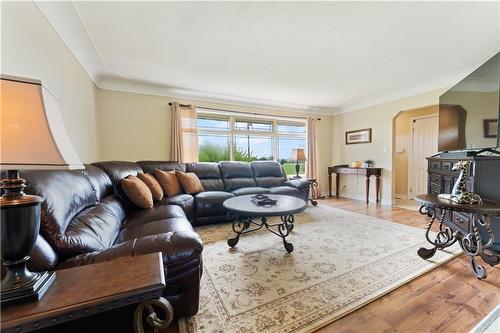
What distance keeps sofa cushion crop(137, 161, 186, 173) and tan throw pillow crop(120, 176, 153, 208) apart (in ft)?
3.08

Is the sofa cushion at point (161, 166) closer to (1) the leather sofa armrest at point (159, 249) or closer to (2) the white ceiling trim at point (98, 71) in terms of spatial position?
(2) the white ceiling trim at point (98, 71)

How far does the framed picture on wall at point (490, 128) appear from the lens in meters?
2.24

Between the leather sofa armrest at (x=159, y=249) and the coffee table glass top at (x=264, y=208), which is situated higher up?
the leather sofa armrest at (x=159, y=249)

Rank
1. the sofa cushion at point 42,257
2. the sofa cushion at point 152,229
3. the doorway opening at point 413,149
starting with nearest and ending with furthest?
the sofa cushion at point 42,257, the sofa cushion at point 152,229, the doorway opening at point 413,149

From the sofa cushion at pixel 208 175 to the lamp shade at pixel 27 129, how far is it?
3.14 m

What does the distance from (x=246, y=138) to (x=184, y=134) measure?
147 centimetres

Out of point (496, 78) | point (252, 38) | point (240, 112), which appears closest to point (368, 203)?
point (496, 78)

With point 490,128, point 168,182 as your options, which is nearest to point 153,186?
point 168,182

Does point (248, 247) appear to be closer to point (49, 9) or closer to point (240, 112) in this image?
point (49, 9)

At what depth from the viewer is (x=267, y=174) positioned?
4.50m

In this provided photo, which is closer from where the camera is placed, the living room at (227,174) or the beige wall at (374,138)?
the living room at (227,174)

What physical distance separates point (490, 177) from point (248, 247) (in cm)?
272

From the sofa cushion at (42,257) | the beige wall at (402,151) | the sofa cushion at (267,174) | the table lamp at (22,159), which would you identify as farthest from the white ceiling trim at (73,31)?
the beige wall at (402,151)

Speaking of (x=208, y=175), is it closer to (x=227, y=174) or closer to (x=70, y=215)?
(x=227, y=174)
